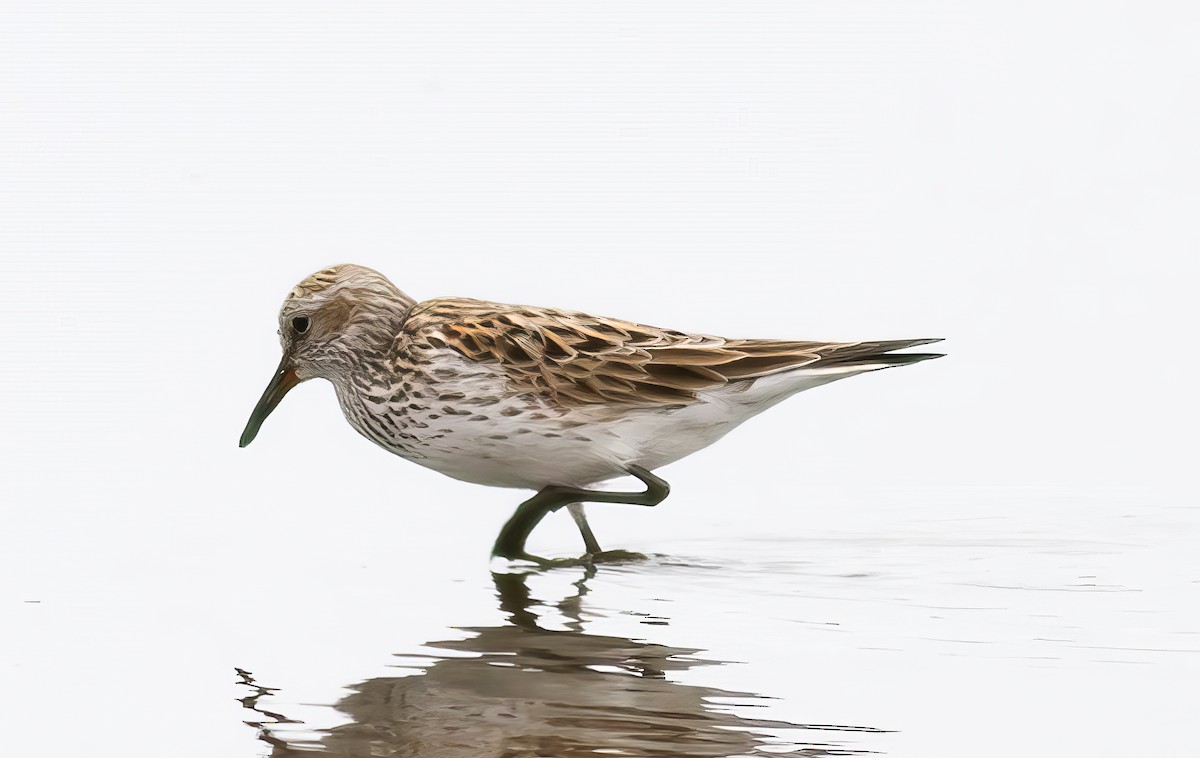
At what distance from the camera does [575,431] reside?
8.31 m

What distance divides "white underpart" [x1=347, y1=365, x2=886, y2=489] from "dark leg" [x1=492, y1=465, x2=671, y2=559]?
11 cm

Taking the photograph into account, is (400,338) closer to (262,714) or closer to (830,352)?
(830,352)

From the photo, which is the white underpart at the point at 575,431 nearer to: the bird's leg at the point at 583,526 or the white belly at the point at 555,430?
the white belly at the point at 555,430

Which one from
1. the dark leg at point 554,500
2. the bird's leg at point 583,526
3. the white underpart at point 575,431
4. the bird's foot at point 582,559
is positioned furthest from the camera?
the bird's leg at point 583,526

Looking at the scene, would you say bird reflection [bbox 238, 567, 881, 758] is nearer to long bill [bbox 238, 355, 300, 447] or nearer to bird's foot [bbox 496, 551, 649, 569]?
bird's foot [bbox 496, 551, 649, 569]

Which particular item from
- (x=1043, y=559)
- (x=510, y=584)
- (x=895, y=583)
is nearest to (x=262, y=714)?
(x=510, y=584)

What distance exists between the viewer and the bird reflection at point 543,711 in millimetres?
5723

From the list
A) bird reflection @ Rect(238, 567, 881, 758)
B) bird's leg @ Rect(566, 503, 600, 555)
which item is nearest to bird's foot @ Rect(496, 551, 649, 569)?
bird's leg @ Rect(566, 503, 600, 555)

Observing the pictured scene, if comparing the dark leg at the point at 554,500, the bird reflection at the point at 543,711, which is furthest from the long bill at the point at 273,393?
the bird reflection at the point at 543,711

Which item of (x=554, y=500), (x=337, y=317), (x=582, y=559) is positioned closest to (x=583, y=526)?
(x=582, y=559)

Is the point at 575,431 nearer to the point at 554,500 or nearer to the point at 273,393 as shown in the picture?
the point at 554,500

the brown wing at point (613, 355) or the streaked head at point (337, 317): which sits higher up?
the streaked head at point (337, 317)

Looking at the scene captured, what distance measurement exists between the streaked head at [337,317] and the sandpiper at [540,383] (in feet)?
0.03

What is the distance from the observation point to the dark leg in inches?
341
